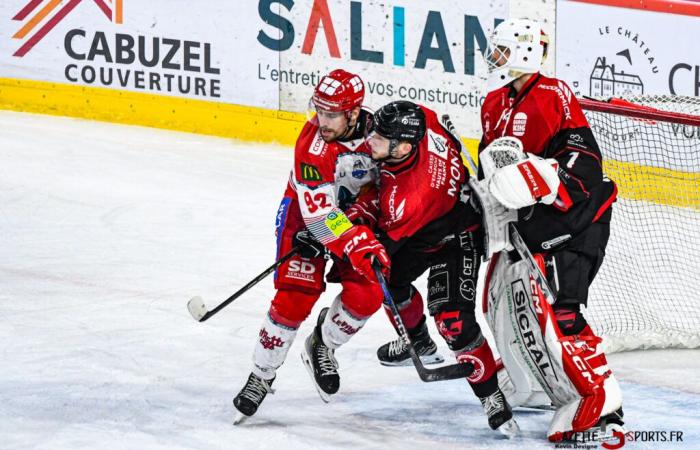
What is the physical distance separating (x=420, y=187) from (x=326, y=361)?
0.68 meters

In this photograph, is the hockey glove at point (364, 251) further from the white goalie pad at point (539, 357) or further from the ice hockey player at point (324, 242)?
the white goalie pad at point (539, 357)

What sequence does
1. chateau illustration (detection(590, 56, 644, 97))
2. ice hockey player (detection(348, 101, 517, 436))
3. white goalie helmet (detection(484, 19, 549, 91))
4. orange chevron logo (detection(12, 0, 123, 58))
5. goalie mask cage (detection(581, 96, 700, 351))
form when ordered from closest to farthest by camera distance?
ice hockey player (detection(348, 101, 517, 436))
white goalie helmet (detection(484, 19, 549, 91))
goalie mask cage (detection(581, 96, 700, 351))
orange chevron logo (detection(12, 0, 123, 58))
chateau illustration (detection(590, 56, 644, 97))

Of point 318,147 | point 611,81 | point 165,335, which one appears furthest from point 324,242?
point 611,81

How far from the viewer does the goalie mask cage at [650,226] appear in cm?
478

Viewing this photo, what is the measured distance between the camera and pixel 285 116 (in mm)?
7812

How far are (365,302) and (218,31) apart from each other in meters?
4.33

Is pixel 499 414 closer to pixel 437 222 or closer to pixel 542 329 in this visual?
pixel 542 329

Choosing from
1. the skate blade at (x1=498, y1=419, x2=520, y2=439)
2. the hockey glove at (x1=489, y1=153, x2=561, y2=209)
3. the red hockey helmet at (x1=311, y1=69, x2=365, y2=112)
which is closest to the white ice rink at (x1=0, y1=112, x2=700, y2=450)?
the skate blade at (x1=498, y1=419, x2=520, y2=439)

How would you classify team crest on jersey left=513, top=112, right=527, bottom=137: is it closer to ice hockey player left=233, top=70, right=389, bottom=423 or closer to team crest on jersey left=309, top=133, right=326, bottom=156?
ice hockey player left=233, top=70, right=389, bottom=423

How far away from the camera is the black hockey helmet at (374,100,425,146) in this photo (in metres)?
3.36

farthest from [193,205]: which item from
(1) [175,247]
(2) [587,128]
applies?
(2) [587,128]

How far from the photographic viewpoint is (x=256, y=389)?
11.8ft

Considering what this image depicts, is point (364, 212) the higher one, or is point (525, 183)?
point (525, 183)

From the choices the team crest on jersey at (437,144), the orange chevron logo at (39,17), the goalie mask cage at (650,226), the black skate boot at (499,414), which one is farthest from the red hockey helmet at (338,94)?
the orange chevron logo at (39,17)
